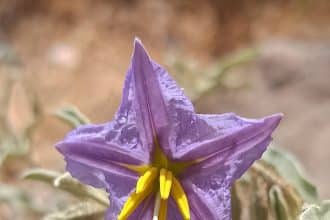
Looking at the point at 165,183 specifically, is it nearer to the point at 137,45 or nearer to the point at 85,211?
the point at 137,45

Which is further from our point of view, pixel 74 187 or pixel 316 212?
pixel 74 187

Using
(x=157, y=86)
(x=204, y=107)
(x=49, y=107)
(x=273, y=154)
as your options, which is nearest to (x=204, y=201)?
(x=157, y=86)

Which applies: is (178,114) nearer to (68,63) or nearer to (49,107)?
(49,107)

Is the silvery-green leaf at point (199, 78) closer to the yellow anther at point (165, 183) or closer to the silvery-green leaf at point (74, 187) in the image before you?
the silvery-green leaf at point (74, 187)

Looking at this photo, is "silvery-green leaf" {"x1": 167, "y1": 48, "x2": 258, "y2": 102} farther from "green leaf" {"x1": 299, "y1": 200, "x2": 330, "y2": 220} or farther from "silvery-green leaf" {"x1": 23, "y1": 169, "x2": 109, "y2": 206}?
"green leaf" {"x1": 299, "y1": 200, "x2": 330, "y2": 220}

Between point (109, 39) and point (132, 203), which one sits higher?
point (132, 203)

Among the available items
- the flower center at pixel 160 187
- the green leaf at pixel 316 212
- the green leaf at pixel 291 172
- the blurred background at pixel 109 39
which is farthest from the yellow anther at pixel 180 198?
the blurred background at pixel 109 39

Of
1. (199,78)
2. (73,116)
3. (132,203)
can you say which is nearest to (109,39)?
(199,78)

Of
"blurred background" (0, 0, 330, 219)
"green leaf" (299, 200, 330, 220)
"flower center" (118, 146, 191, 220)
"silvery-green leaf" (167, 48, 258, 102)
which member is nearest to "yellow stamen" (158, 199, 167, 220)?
"flower center" (118, 146, 191, 220)
